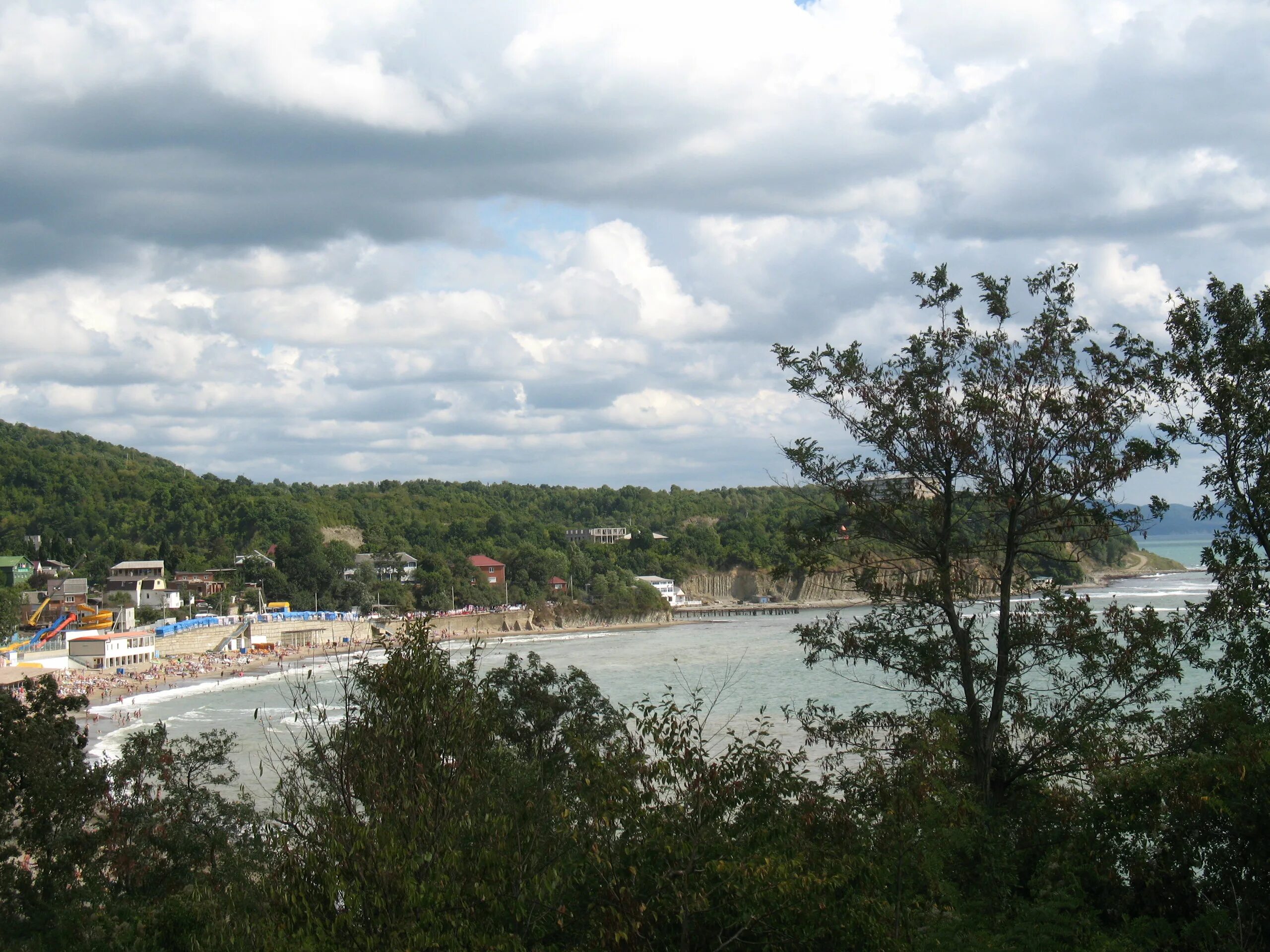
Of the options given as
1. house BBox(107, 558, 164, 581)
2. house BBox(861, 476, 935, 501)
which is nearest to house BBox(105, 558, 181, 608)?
house BBox(107, 558, 164, 581)

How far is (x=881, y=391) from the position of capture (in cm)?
1153

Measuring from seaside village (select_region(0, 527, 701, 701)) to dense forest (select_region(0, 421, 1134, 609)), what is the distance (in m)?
2.53

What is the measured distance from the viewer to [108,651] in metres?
64.8

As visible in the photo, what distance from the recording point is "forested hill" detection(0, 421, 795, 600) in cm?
11750

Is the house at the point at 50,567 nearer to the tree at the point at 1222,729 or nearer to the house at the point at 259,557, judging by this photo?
the house at the point at 259,557

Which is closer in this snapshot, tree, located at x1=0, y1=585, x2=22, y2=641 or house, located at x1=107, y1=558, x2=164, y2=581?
tree, located at x1=0, y1=585, x2=22, y2=641

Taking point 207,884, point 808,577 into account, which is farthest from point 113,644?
point 808,577

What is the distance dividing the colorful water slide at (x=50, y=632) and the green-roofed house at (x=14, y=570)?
2788 centimetres

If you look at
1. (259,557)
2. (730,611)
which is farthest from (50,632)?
(730,611)

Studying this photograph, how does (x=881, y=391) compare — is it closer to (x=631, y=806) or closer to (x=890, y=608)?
(x=890, y=608)

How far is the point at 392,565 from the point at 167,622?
41.2 meters

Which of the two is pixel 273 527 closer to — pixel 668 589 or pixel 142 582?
pixel 142 582

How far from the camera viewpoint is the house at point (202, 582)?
101m

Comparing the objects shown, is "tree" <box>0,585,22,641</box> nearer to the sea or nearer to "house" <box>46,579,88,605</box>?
"house" <box>46,579,88,605</box>
